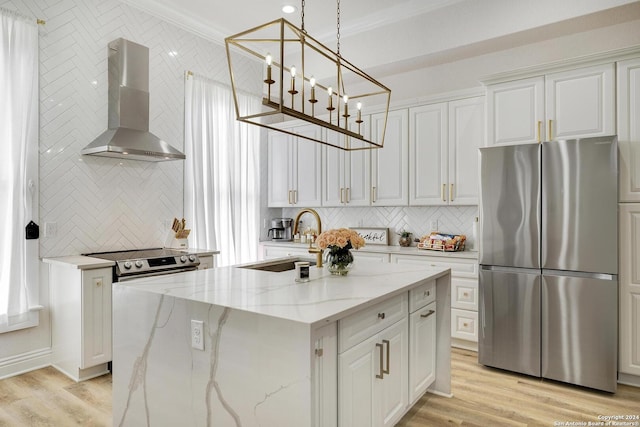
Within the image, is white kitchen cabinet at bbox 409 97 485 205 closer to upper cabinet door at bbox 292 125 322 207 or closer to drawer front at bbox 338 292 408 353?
upper cabinet door at bbox 292 125 322 207

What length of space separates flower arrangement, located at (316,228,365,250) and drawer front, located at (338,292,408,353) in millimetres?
416

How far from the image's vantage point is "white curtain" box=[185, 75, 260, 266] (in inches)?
176

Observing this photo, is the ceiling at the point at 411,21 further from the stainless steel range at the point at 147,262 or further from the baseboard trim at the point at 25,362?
the baseboard trim at the point at 25,362

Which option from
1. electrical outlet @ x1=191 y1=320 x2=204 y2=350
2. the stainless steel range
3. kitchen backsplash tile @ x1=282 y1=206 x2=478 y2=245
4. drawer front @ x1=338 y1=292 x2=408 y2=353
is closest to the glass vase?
drawer front @ x1=338 y1=292 x2=408 y2=353

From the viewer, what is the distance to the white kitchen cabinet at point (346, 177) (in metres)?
4.70

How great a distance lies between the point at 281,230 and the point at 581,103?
375 centimetres

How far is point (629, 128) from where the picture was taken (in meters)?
2.87

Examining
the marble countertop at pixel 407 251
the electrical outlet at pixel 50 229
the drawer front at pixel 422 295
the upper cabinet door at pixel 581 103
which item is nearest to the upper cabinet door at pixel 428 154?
the marble countertop at pixel 407 251

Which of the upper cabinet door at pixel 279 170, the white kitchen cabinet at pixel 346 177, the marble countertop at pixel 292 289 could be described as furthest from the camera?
the upper cabinet door at pixel 279 170

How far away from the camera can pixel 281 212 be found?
5812 mm

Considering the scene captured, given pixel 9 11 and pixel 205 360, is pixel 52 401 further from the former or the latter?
pixel 9 11

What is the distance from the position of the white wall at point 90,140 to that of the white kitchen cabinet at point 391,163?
223 centimetres

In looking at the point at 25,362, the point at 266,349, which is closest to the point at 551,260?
the point at 266,349

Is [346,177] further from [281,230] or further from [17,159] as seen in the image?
[17,159]
